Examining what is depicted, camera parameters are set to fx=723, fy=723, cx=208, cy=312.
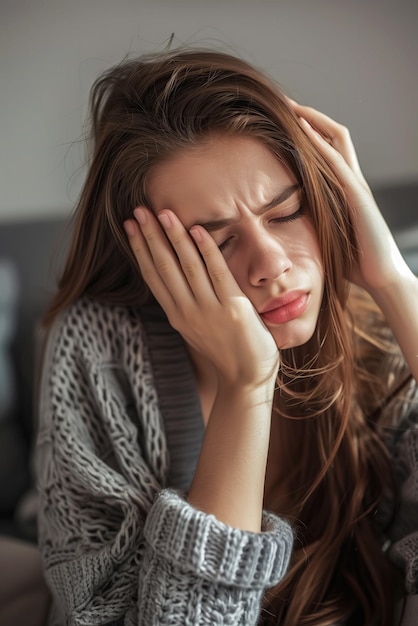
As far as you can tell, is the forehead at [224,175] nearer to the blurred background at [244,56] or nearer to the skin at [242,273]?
the skin at [242,273]

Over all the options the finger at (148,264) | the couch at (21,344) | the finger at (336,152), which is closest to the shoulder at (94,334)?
the finger at (148,264)

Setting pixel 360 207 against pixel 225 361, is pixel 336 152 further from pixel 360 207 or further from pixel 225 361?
pixel 225 361

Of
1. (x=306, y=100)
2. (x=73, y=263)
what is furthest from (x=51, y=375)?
(x=306, y=100)

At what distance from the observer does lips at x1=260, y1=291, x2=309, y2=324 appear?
81 cm

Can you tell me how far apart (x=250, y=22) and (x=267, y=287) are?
0.37 meters

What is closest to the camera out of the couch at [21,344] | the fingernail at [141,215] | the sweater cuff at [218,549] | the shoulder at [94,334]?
the sweater cuff at [218,549]

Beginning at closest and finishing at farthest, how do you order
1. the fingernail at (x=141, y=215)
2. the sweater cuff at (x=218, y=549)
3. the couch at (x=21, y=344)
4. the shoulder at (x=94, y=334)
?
the sweater cuff at (x=218, y=549) → the fingernail at (x=141, y=215) → the shoulder at (x=94, y=334) → the couch at (x=21, y=344)

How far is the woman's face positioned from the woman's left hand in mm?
69

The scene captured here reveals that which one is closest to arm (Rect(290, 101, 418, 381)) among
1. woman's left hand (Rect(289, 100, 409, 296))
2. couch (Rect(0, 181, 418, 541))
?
woman's left hand (Rect(289, 100, 409, 296))

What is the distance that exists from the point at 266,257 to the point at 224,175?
10 cm

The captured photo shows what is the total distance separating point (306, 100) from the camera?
95 centimetres

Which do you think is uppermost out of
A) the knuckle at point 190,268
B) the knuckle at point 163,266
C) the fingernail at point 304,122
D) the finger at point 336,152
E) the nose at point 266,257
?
the fingernail at point 304,122

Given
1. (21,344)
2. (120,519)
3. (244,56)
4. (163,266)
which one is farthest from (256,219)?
(21,344)

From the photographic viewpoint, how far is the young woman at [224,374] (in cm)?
78
